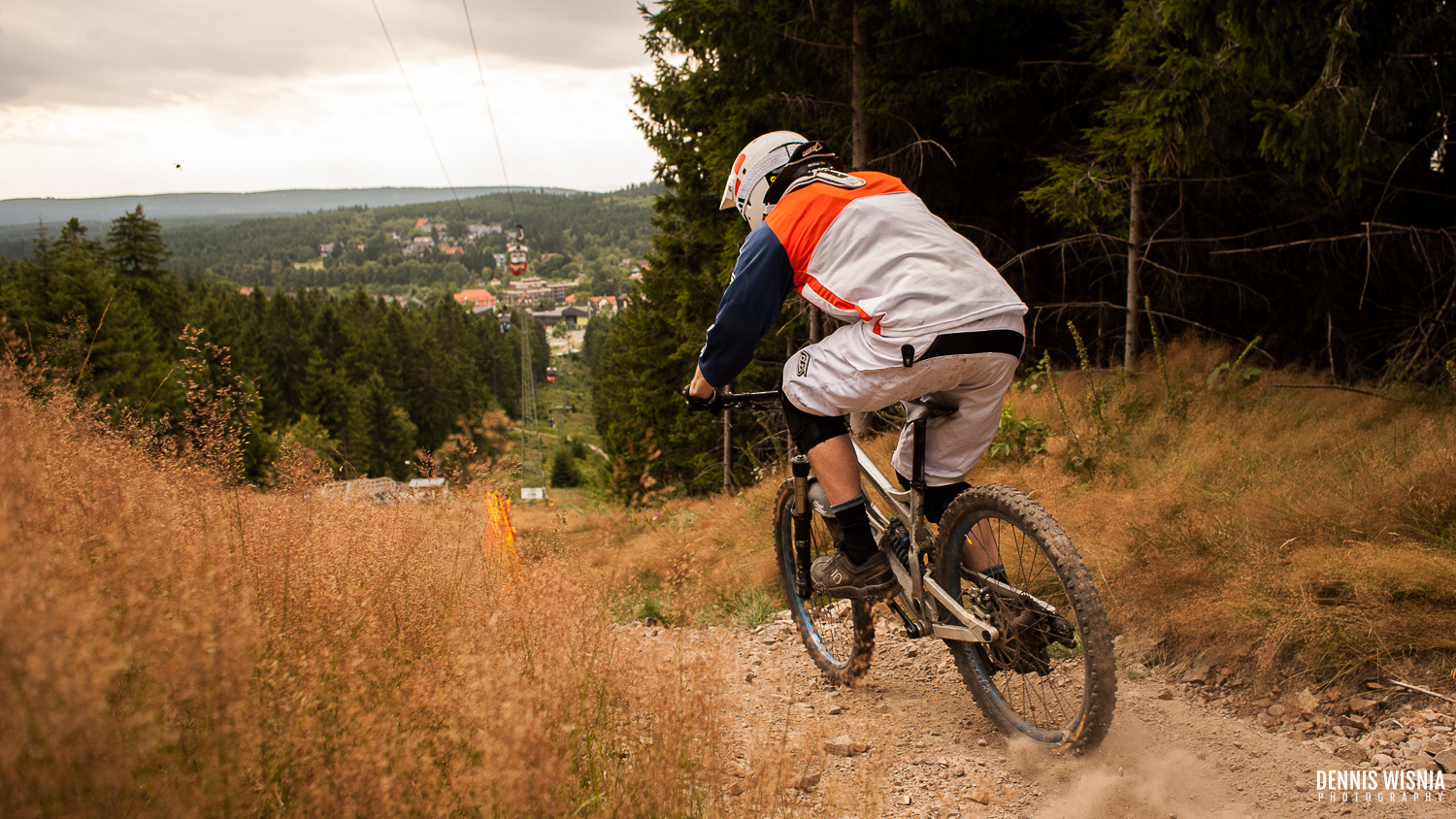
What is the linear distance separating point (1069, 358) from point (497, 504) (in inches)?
381

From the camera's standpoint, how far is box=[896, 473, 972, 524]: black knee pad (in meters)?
2.87

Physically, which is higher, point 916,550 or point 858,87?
point 858,87

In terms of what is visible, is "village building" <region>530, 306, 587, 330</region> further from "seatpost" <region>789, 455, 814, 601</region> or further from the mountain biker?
the mountain biker

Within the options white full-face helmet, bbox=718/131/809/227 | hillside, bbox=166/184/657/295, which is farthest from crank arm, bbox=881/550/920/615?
hillside, bbox=166/184/657/295

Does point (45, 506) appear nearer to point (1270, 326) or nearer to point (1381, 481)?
point (1381, 481)

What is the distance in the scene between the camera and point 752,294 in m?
2.76

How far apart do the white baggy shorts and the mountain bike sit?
0.08m

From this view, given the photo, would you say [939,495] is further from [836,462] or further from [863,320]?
[863,320]

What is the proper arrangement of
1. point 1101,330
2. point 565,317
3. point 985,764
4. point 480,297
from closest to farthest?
point 985,764 → point 1101,330 → point 480,297 → point 565,317

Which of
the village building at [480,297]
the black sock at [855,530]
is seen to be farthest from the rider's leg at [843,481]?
the village building at [480,297]

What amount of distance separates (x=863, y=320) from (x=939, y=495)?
30.6 inches

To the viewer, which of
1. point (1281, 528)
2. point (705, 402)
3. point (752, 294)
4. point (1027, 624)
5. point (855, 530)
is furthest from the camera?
point (1281, 528)

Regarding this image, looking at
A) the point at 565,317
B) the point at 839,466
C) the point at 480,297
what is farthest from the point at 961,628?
the point at 565,317

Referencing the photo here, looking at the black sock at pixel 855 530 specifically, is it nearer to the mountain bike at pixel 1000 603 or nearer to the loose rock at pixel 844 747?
the mountain bike at pixel 1000 603
